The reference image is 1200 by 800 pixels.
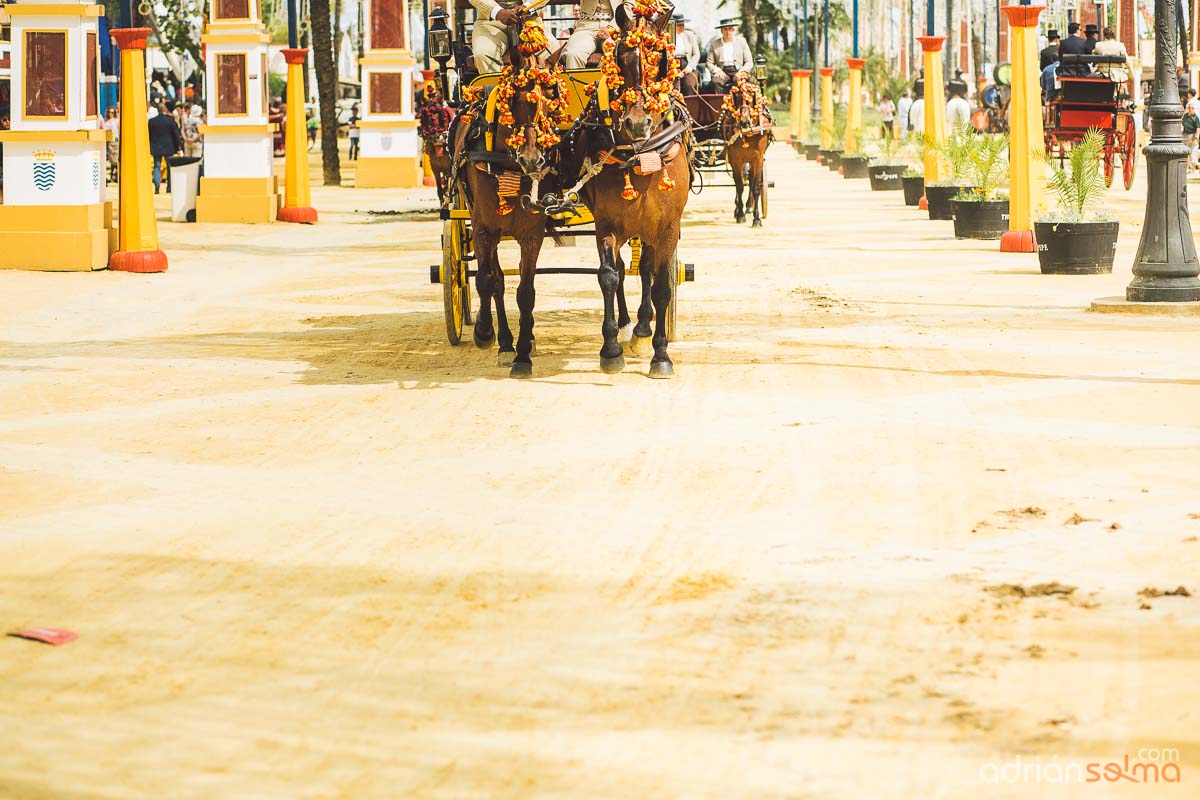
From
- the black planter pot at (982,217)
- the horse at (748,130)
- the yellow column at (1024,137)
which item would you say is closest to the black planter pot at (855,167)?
the horse at (748,130)

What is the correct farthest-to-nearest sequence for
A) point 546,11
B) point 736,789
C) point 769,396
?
point 546,11, point 769,396, point 736,789

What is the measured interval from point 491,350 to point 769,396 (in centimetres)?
285

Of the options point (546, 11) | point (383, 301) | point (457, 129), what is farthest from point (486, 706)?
point (546, 11)

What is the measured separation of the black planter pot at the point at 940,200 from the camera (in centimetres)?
2519


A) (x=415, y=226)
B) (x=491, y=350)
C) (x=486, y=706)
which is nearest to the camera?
(x=486, y=706)

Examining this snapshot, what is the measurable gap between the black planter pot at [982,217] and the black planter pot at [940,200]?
348 centimetres

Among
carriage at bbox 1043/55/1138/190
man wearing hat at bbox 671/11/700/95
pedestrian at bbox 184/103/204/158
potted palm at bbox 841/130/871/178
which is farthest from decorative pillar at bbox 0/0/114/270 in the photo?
potted palm at bbox 841/130/871/178

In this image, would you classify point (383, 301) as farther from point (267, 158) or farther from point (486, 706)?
point (267, 158)

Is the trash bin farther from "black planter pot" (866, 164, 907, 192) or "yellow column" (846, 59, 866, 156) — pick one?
"yellow column" (846, 59, 866, 156)

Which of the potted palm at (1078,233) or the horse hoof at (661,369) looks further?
the potted palm at (1078,233)

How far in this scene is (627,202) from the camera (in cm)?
1051

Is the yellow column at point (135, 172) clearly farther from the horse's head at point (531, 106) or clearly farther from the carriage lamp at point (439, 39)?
the horse's head at point (531, 106)

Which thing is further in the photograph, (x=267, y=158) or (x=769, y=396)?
(x=267, y=158)

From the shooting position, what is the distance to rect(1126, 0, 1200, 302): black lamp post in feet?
45.9
